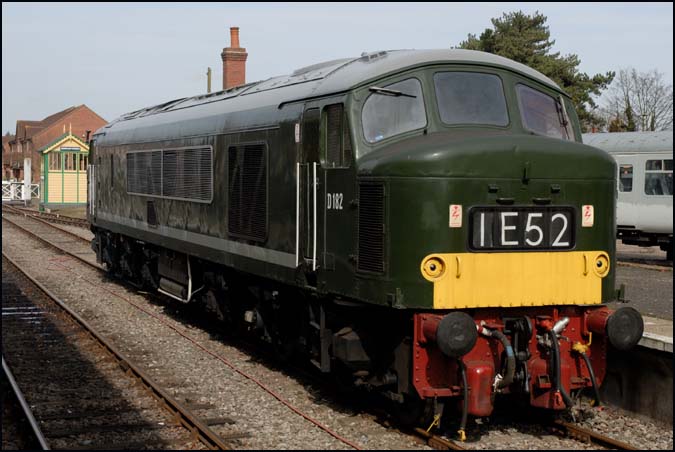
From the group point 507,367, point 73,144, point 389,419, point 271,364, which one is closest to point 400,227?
point 507,367

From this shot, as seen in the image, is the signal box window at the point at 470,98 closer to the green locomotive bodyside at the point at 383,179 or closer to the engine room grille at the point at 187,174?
the green locomotive bodyside at the point at 383,179

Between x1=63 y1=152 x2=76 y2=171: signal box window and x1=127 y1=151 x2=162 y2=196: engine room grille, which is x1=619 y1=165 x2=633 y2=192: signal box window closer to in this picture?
x1=127 y1=151 x2=162 y2=196: engine room grille

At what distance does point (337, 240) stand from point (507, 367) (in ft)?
6.55

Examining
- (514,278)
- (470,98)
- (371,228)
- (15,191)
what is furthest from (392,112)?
(15,191)

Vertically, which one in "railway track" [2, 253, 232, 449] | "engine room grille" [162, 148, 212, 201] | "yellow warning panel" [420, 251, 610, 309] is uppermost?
"engine room grille" [162, 148, 212, 201]


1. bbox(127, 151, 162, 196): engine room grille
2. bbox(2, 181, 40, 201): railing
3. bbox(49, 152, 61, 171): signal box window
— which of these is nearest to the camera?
bbox(127, 151, 162, 196): engine room grille

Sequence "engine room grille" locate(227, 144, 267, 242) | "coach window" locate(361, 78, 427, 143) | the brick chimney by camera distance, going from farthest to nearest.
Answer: the brick chimney < "engine room grille" locate(227, 144, 267, 242) < "coach window" locate(361, 78, 427, 143)

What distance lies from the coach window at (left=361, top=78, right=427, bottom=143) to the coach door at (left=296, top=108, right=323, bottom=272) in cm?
70

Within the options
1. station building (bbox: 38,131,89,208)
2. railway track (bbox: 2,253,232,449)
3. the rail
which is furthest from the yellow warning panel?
station building (bbox: 38,131,89,208)

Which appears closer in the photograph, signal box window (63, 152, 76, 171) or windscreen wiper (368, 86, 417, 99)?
windscreen wiper (368, 86, 417, 99)

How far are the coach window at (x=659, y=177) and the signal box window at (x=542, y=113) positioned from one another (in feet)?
44.9

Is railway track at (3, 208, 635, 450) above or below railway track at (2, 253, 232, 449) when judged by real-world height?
above

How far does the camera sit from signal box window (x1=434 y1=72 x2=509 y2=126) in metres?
8.79

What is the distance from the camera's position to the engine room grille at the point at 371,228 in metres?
8.26
